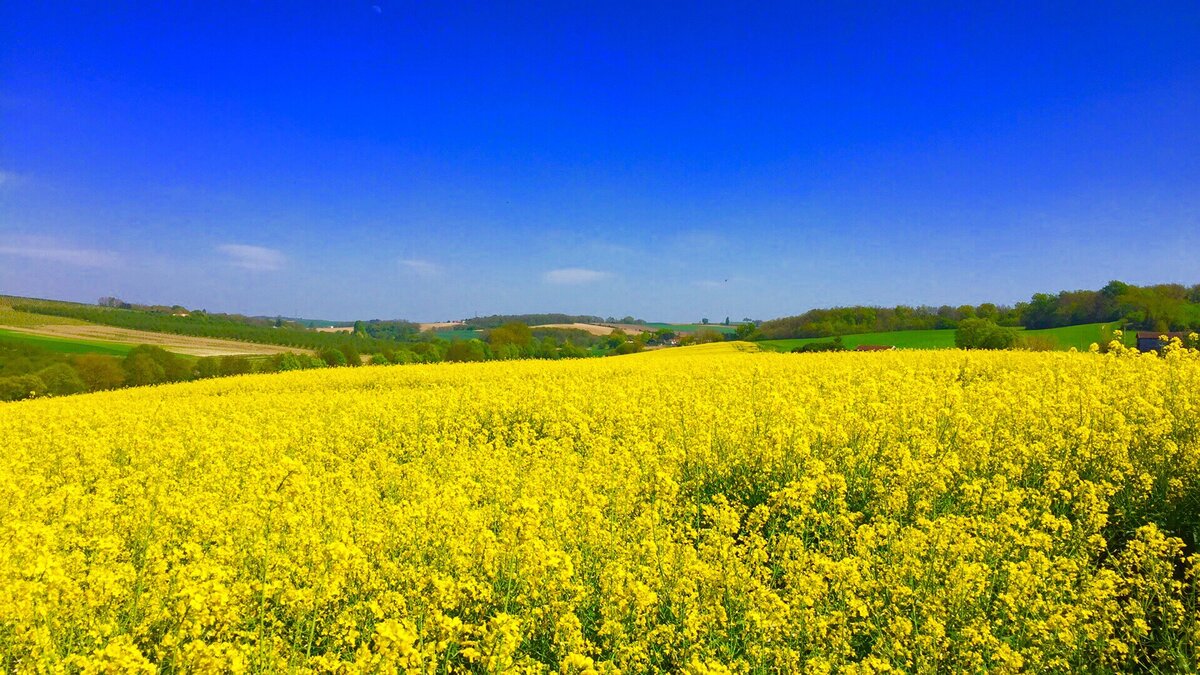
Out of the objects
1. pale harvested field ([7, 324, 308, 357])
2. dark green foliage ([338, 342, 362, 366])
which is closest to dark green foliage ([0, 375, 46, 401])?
dark green foliage ([338, 342, 362, 366])

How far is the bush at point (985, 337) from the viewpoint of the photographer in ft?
110

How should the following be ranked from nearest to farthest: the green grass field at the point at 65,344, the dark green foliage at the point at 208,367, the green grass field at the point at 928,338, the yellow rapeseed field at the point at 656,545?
the yellow rapeseed field at the point at 656,545, the green grass field at the point at 928,338, the dark green foliage at the point at 208,367, the green grass field at the point at 65,344

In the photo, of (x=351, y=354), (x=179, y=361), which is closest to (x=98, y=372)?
(x=179, y=361)

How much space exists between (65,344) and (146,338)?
8.86 meters

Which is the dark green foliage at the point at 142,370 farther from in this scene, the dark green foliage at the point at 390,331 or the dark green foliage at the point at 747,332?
the dark green foliage at the point at 747,332

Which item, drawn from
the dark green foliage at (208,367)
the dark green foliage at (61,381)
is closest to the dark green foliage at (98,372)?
the dark green foliage at (61,381)

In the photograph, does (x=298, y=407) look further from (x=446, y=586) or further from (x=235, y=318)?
(x=235, y=318)

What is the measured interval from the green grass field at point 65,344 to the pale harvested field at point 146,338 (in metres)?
2.31

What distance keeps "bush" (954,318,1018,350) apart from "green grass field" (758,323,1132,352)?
2.04 m

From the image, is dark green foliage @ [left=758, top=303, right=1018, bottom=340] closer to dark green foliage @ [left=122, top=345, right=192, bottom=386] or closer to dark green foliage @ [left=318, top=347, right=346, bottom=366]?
dark green foliage @ [left=318, top=347, right=346, bottom=366]

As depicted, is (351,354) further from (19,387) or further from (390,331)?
(390,331)

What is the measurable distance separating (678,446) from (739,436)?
29.1 inches

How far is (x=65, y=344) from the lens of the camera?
210 feet

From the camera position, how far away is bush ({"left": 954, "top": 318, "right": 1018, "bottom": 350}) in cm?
3353
